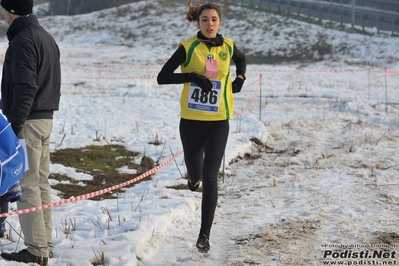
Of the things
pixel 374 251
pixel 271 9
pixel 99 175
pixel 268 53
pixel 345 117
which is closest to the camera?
pixel 374 251

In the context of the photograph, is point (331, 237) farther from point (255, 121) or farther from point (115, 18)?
point (115, 18)

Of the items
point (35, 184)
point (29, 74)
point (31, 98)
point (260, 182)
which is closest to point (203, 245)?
point (35, 184)

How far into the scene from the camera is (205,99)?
188 inches

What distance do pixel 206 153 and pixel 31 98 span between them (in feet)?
4.99

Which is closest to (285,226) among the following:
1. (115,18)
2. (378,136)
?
(378,136)

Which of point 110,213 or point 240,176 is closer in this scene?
point 110,213

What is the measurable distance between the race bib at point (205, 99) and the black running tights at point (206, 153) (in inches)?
4.5

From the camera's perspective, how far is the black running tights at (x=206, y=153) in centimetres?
470

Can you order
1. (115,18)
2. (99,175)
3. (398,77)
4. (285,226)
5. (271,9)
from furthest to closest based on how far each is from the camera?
1. (115,18)
2. (271,9)
3. (398,77)
4. (99,175)
5. (285,226)

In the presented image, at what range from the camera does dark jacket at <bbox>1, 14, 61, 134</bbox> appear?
12.6 ft

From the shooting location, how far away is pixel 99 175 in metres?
7.61

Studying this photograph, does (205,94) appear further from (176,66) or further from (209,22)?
(209,22)

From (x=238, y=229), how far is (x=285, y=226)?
17.0 inches

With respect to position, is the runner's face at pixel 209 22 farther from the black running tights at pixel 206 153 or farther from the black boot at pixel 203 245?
the black boot at pixel 203 245
